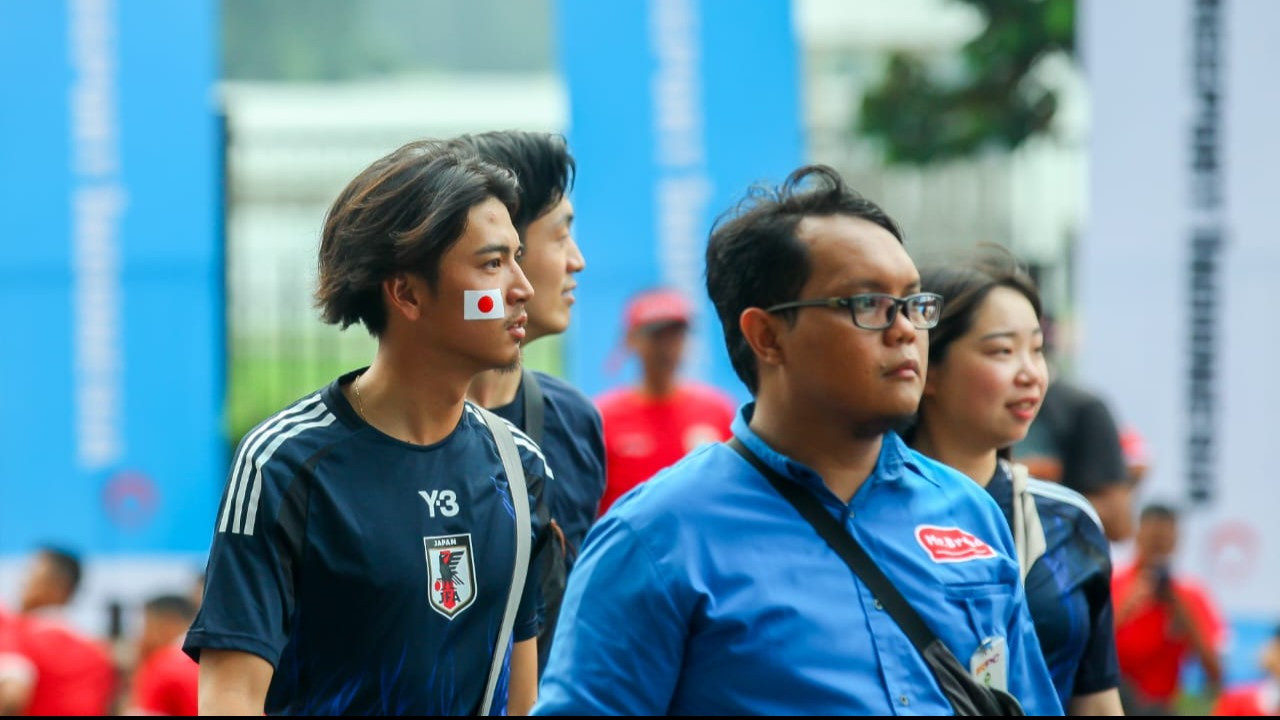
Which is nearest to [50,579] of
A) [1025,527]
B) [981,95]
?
[1025,527]

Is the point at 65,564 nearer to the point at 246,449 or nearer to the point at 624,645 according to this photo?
the point at 246,449

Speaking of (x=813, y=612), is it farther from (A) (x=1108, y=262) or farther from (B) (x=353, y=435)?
(A) (x=1108, y=262)

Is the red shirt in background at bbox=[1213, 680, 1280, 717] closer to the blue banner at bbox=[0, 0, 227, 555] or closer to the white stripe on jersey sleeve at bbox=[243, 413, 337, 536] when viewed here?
the white stripe on jersey sleeve at bbox=[243, 413, 337, 536]

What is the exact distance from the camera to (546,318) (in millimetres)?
4027

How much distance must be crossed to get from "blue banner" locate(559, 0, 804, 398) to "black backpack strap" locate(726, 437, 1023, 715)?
6.40 metres

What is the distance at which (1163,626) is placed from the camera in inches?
328

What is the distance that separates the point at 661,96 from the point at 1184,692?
13.7 feet

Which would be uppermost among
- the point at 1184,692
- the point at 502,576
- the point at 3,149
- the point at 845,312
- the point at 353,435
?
the point at 3,149

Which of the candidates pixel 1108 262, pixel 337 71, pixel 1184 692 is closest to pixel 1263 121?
pixel 1108 262

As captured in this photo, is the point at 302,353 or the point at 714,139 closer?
the point at 714,139

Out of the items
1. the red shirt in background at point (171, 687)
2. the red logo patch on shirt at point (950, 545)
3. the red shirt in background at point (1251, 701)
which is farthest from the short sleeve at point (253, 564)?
the red shirt in background at point (1251, 701)

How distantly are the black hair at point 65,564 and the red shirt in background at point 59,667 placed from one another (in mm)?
467

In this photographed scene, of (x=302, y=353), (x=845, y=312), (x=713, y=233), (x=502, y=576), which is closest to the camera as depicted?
(x=845, y=312)

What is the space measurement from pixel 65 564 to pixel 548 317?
5.58m
